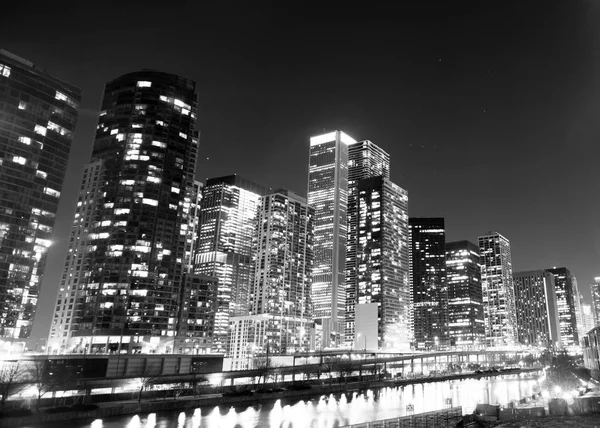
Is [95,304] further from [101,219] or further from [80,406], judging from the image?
[80,406]

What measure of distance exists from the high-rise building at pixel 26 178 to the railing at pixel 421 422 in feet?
490

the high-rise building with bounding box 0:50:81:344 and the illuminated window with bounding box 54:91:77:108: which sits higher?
the illuminated window with bounding box 54:91:77:108

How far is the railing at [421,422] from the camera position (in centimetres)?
4860

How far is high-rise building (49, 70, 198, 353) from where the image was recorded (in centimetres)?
17712

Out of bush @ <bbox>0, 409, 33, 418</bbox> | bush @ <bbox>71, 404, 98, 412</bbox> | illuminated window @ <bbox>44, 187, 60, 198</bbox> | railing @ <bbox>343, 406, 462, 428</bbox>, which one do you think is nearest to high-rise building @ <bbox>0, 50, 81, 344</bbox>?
illuminated window @ <bbox>44, 187, 60, 198</bbox>

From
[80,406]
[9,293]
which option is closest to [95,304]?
[9,293]

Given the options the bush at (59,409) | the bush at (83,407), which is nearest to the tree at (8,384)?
the bush at (59,409)

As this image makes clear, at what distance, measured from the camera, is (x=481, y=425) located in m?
58.8

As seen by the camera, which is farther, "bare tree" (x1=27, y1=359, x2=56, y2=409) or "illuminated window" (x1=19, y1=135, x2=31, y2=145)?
"illuminated window" (x1=19, y1=135, x2=31, y2=145)

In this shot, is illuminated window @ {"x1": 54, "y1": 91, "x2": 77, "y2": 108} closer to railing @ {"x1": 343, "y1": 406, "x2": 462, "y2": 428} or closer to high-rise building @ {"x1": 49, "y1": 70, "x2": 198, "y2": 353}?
high-rise building @ {"x1": 49, "y1": 70, "x2": 198, "y2": 353}

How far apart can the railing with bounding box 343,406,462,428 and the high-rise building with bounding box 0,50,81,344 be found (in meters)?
149

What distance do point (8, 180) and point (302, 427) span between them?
145 m

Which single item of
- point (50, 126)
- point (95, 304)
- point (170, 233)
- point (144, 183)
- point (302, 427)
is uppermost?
point (50, 126)

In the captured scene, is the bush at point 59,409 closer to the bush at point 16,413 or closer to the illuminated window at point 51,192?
the bush at point 16,413
